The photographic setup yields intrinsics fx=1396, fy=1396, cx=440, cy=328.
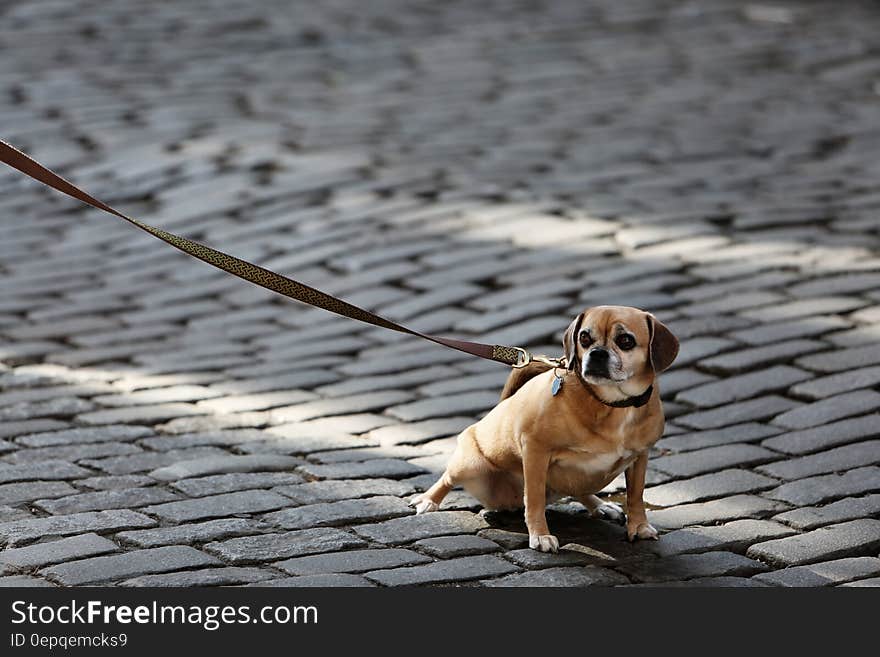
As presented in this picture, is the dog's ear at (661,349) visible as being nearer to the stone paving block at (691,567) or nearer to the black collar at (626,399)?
the black collar at (626,399)

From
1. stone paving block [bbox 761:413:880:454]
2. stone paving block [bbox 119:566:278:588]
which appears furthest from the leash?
stone paving block [bbox 761:413:880:454]

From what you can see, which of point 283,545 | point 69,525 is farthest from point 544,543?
point 69,525

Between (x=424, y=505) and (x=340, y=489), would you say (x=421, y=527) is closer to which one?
(x=424, y=505)

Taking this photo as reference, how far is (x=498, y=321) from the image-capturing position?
18.9 feet

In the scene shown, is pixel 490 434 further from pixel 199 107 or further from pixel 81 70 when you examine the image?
pixel 81 70

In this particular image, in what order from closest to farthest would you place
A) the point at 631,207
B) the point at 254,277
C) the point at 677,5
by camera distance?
1. the point at 254,277
2. the point at 631,207
3. the point at 677,5

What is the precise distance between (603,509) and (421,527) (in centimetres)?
52

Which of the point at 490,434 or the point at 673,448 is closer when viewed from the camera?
the point at 490,434

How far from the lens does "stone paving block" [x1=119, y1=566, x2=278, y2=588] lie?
10.9 feet

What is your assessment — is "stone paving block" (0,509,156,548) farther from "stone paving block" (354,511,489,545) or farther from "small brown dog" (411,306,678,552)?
"small brown dog" (411,306,678,552)

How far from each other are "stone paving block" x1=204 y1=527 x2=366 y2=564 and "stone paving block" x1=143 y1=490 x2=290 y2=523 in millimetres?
219

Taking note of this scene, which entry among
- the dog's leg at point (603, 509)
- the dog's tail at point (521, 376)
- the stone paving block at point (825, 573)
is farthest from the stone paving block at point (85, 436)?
the stone paving block at point (825, 573)

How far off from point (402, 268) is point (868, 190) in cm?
250

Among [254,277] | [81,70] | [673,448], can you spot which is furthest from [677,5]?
[254,277]
